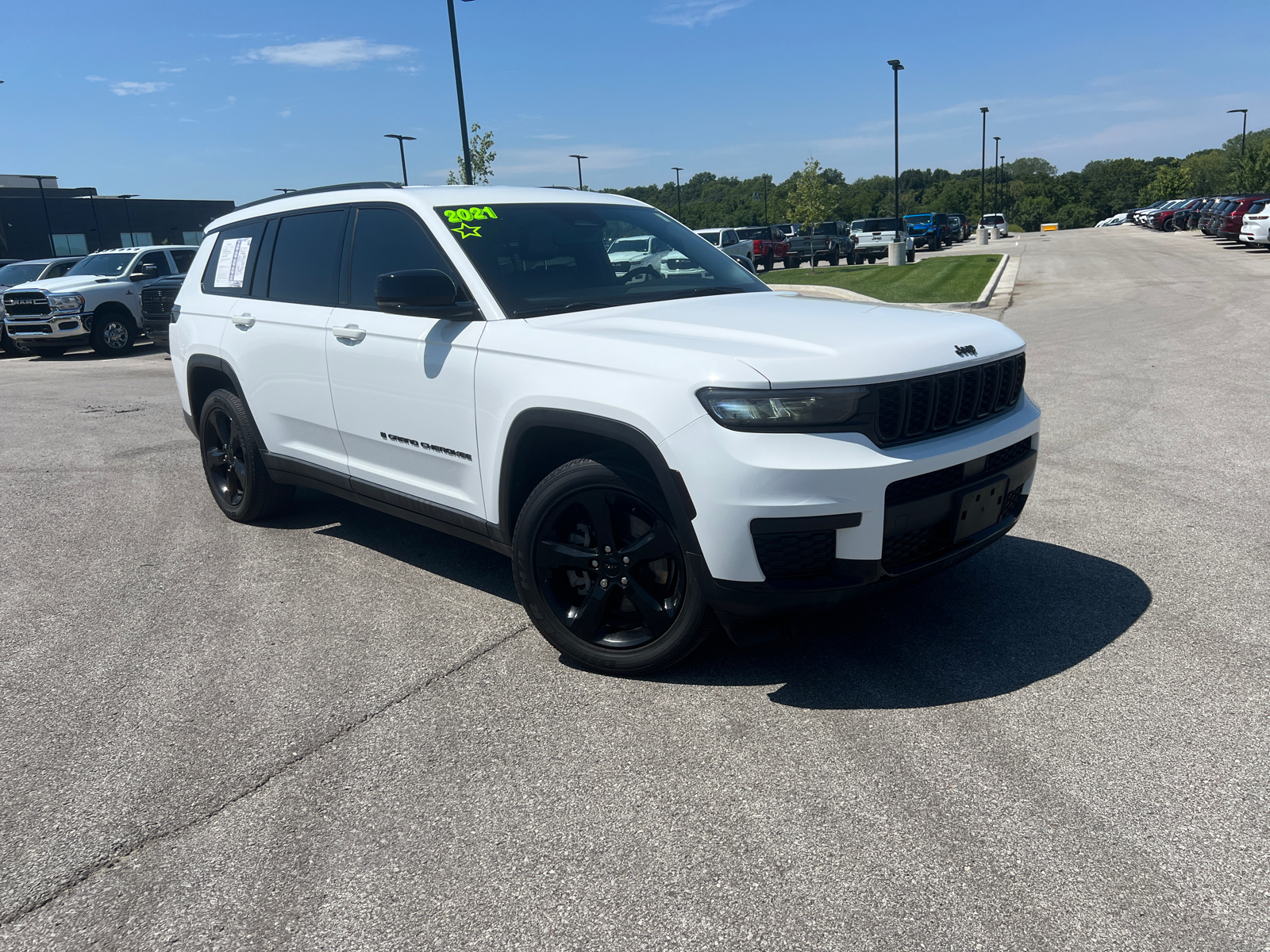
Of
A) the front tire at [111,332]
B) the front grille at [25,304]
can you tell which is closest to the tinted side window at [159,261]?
the front tire at [111,332]

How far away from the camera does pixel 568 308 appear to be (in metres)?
4.18

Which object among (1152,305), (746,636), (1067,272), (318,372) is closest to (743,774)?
(746,636)

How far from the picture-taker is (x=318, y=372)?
16.4 feet

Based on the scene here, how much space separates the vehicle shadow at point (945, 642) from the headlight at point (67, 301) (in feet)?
61.2

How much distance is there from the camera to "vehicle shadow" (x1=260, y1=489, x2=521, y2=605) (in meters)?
Result: 5.13

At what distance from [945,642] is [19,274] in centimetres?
2435

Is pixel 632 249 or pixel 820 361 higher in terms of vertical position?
pixel 632 249

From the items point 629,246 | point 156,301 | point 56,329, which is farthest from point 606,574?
point 56,329

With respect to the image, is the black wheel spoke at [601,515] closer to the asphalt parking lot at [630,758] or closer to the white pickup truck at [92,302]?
the asphalt parking lot at [630,758]

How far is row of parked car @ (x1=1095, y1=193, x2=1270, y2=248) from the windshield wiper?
35108 mm

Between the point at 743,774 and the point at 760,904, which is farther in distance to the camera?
the point at 743,774

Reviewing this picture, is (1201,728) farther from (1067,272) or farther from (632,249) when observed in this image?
(1067,272)

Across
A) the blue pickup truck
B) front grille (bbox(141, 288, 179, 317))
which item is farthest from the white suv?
the blue pickup truck

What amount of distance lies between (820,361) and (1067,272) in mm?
27682
